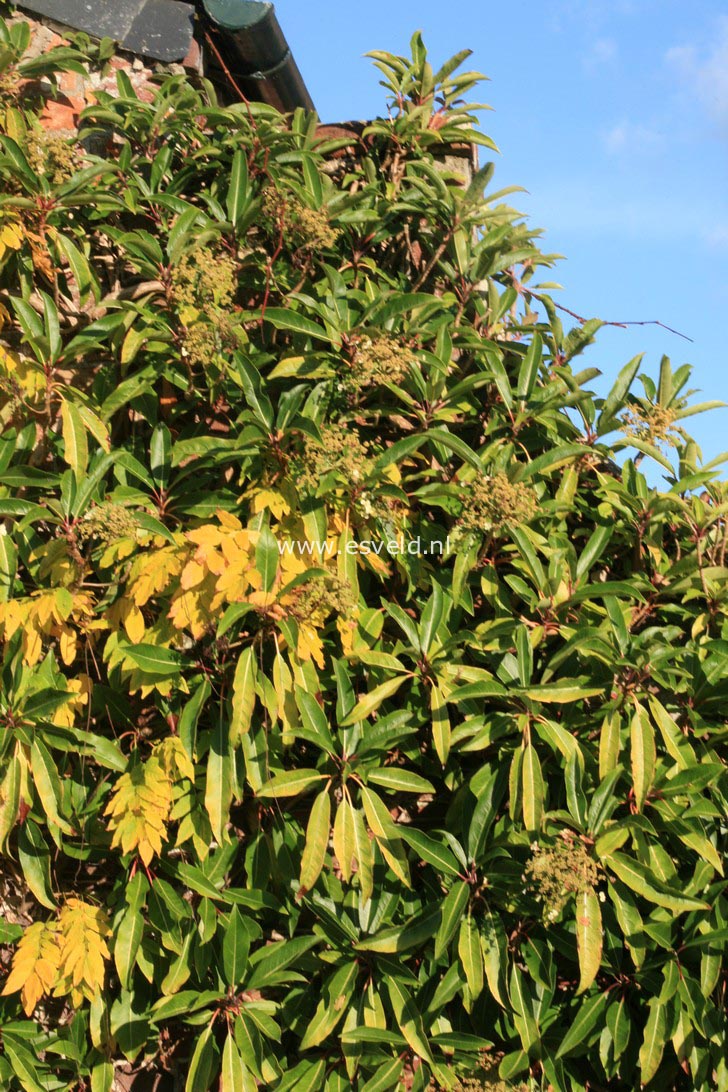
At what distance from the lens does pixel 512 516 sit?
249 cm

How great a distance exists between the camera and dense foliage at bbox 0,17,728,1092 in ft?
7.54

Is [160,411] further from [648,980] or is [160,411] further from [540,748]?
[648,980]

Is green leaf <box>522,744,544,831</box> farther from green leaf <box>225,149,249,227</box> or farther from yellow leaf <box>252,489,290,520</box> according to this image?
green leaf <box>225,149,249,227</box>

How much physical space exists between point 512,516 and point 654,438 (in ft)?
2.05

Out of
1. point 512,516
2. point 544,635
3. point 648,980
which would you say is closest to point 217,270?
point 512,516

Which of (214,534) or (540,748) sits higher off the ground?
(214,534)

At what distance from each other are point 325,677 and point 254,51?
2319 millimetres

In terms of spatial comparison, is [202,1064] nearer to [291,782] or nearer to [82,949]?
[82,949]

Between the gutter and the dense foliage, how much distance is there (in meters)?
0.76

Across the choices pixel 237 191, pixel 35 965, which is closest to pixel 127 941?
pixel 35 965

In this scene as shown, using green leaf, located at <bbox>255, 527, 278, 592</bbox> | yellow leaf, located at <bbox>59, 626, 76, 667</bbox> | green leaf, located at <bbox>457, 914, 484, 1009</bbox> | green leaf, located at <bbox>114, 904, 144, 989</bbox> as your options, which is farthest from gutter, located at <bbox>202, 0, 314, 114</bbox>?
green leaf, located at <bbox>457, 914, 484, 1009</bbox>

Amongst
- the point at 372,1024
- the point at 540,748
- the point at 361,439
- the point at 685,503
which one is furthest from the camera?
the point at 361,439

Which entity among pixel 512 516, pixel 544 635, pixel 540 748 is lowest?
pixel 540 748

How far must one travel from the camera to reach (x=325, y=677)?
2527mm
